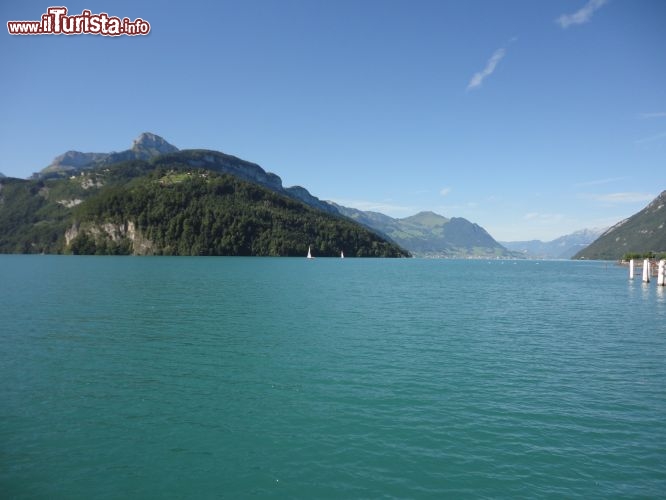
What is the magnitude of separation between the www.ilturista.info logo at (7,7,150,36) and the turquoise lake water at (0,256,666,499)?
3499 centimetres

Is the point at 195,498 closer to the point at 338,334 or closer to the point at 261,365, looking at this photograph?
the point at 261,365

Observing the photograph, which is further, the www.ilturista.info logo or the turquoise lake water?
the www.ilturista.info logo

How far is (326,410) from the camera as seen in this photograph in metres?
22.9

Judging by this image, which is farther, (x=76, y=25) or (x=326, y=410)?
(x=76, y=25)

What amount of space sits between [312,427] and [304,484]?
4884 millimetres

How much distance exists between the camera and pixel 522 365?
3225 centimetres

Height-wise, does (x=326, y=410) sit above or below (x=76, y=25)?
below

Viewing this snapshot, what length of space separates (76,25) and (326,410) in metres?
58.3

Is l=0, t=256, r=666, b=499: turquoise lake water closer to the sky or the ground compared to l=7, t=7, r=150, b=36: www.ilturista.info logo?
closer to the ground

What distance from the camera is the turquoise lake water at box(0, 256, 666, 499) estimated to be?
645 inches

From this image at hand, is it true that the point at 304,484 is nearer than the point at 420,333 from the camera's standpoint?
Yes

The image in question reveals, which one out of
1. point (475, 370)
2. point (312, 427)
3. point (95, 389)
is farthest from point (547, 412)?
point (95, 389)

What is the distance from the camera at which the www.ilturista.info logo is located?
169 feet

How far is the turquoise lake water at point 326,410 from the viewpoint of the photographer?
16391mm
